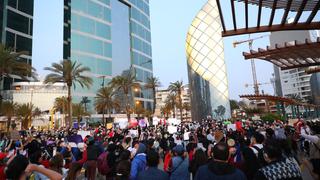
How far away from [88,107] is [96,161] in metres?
58.2

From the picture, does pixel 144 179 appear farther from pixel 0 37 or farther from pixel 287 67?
pixel 0 37

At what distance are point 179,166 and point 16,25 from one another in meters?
66.0

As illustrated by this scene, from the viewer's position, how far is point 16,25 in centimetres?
5978

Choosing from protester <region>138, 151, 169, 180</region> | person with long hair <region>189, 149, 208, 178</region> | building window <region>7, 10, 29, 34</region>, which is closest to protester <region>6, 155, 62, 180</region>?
protester <region>138, 151, 169, 180</region>

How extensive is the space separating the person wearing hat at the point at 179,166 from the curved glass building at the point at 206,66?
63314 millimetres

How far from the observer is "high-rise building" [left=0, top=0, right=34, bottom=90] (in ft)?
184

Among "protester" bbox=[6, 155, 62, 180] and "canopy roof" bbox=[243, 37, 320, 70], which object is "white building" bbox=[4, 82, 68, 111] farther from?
"protester" bbox=[6, 155, 62, 180]

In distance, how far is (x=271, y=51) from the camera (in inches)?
447

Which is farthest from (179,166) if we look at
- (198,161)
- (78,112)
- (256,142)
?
(78,112)

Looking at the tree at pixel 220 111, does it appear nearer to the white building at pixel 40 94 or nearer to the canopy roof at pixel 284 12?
the white building at pixel 40 94

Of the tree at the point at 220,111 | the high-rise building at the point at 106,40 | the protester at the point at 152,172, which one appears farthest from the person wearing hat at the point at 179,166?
the tree at the point at 220,111

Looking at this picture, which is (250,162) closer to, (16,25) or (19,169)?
(19,169)

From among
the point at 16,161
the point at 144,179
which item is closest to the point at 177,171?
the point at 144,179

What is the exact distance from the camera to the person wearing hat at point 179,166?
5055 mm
